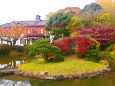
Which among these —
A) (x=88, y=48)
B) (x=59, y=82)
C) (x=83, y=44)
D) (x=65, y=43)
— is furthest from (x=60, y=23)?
(x=59, y=82)

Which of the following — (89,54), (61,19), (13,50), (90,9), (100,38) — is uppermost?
(90,9)

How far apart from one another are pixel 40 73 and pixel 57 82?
148cm

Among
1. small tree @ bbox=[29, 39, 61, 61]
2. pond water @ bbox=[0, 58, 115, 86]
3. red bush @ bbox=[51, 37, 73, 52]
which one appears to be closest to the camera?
pond water @ bbox=[0, 58, 115, 86]

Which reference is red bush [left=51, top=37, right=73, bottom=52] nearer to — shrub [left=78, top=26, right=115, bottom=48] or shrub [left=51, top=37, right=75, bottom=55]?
shrub [left=51, top=37, right=75, bottom=55]

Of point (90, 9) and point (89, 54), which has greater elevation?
point (90, 9)

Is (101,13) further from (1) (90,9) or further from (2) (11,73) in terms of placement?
(2) (11,73)

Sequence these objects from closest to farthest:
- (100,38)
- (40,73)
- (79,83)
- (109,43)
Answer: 1. (79,83)
2. (40,73)
3. (100,38)
4. (109,43)

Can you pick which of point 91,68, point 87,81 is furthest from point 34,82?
point 91,68

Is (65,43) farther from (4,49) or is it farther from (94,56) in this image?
(4,49)

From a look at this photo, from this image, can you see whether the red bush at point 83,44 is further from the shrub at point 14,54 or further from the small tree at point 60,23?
the shrub at point 14,54

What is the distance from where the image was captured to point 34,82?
7016mm

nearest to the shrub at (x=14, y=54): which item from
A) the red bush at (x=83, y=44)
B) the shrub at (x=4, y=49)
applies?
the shrub at (x=4, y=49)

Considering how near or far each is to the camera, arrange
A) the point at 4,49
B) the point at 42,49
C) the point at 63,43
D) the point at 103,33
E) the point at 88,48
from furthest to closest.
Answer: the point at 4,49, the point at 103,33, the point at 63,43, the point at 88,48, the point at 42,49

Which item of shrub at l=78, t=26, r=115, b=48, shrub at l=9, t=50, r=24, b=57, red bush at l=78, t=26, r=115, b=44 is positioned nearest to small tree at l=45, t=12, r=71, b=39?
shrub at l=78, t=26, r=115, b=48
